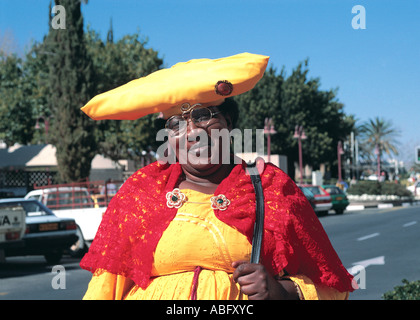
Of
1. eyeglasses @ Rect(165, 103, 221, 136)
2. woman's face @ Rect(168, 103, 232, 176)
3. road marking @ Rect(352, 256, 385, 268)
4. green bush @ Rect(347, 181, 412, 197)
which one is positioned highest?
eyeglasses @ Rect(165, 103, 221, 136)

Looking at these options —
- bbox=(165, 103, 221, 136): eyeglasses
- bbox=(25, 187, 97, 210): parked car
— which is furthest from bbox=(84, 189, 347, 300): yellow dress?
bbox=(25, 187, 97, 210): parked car

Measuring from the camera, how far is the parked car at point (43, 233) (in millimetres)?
12984

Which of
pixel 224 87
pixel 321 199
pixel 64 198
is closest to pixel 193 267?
pixel 224 87

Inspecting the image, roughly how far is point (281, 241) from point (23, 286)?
898cm

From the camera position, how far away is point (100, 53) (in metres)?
41.3

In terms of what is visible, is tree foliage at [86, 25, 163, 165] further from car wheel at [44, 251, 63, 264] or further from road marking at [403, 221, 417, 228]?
car wheel at [44, 251, 63, 264]

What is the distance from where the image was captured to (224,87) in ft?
7.22

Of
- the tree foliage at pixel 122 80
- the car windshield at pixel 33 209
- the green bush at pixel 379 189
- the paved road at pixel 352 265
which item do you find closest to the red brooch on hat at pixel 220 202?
the paved road at pixel 352 265

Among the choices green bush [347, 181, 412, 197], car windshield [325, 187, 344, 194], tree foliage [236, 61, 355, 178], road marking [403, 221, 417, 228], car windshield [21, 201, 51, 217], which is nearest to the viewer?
car windshield [21, 201, 51, 217]

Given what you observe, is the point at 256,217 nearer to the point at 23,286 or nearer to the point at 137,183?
the point at 137,183

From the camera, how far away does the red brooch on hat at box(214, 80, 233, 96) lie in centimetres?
220

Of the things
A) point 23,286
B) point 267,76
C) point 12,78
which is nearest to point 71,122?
point 12,78

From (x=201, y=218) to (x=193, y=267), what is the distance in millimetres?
175

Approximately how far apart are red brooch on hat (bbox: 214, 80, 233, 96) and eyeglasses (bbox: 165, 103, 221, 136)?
0.16 metres
